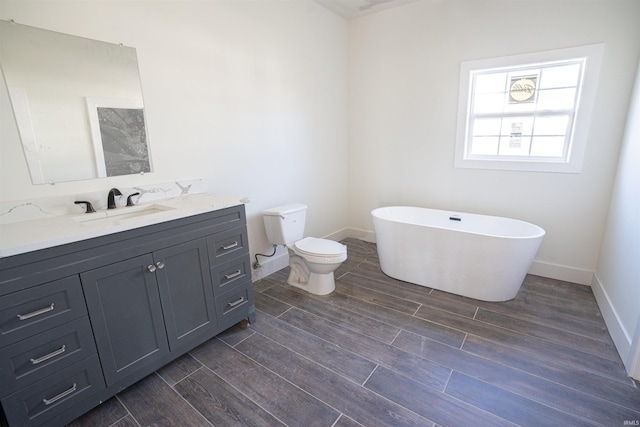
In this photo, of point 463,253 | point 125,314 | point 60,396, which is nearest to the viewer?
point 60,396

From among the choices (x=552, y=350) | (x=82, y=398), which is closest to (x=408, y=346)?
(x=552, y=350)

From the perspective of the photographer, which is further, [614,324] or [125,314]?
[614,324]

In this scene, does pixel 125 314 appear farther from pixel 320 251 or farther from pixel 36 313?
pixel 320 251

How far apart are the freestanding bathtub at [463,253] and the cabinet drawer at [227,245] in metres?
1.36

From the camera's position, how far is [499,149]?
9.94ft

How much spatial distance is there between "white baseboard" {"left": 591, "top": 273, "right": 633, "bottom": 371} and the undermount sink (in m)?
2.84

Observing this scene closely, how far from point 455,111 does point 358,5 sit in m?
1.52

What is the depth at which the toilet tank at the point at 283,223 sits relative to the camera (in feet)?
9.12

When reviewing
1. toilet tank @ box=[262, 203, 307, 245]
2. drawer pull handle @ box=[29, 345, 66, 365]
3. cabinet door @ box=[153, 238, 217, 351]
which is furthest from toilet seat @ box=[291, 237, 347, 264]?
drawer pull handle @ box=[29, 345, 66, 365]

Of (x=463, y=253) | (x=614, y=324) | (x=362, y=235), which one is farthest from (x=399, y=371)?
(x=362, y=235)

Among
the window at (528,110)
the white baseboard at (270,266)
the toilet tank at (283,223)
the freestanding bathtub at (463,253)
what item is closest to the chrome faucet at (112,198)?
the toilet tank at (283,223)

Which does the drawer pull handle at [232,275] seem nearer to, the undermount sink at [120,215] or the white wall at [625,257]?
the undermount sink at [120,215]

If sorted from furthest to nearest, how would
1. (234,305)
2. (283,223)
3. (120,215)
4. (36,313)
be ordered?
1. (283,223)
2. (234,305)
3. (120,215)
4. (36,313)

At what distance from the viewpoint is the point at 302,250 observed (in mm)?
2607
